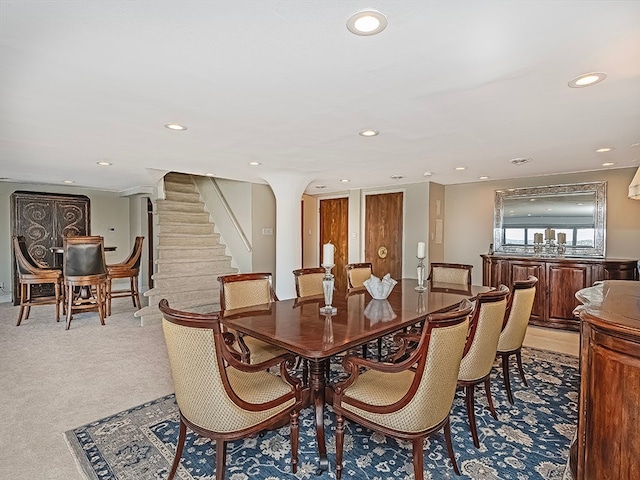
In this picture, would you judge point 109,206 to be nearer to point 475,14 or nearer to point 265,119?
point 265,119

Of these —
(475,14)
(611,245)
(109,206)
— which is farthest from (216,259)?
(611,245)

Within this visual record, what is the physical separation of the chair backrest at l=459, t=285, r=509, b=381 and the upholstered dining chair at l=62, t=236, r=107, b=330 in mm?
4757

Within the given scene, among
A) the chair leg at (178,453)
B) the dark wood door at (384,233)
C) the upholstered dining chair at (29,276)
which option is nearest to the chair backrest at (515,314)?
the chair leg at (178,453)

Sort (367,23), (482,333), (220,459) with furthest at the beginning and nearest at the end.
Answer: (482,333) → (220,459) → (367,23)

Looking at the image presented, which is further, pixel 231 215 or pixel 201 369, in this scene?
pixel 231 215

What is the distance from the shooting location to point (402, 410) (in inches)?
64.7

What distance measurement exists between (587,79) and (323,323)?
2.01m

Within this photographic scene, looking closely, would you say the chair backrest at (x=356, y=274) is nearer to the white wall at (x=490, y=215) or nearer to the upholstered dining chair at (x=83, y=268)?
the white wall at (x=490, y=215)

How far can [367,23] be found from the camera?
4.52 ft

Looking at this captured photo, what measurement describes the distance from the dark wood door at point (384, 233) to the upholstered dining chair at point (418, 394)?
4489 millimetres

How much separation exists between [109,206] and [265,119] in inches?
256

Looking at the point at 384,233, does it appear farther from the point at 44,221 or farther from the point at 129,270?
the point at 44,221

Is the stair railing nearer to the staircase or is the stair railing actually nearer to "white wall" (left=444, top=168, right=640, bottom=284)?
the staircase

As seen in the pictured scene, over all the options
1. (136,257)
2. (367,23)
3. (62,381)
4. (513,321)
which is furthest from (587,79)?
(136,257)
